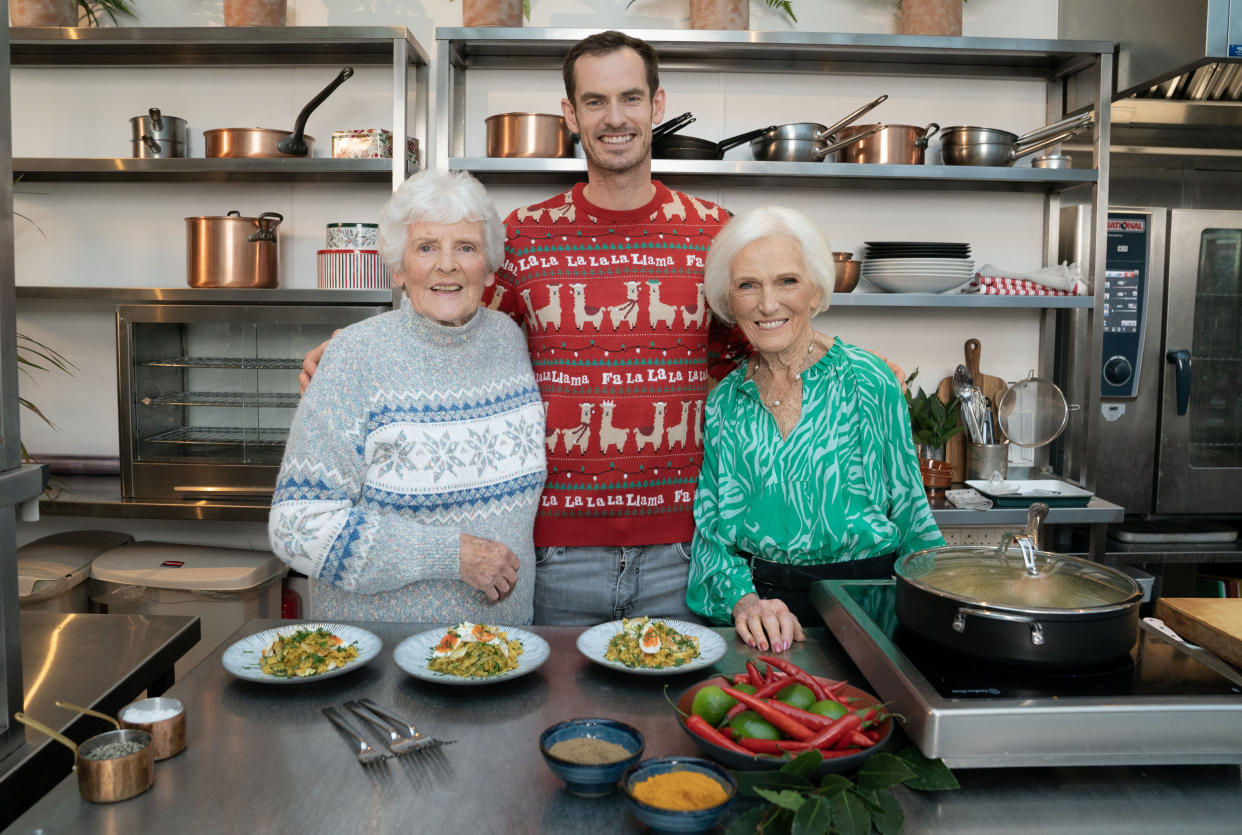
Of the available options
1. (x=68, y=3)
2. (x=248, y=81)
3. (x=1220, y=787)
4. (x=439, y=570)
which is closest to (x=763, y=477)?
(x=439, y=570)

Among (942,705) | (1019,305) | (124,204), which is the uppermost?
(124,204)

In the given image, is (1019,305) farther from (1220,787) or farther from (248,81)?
(248,81)

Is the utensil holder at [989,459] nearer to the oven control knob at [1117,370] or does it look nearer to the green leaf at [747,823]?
the oven control knob at [1117,370]

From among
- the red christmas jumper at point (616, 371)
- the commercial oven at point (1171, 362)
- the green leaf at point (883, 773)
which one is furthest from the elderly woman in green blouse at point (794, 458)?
the commercial oven at point (1171, 362)

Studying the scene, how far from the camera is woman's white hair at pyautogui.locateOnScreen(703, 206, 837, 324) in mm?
2102

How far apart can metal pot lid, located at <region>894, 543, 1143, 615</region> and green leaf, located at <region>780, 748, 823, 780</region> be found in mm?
352

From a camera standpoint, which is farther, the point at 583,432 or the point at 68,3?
the point at 68,3

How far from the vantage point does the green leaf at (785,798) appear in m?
1.09

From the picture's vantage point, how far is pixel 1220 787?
1279 millimetres

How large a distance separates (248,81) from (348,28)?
0.73 metres

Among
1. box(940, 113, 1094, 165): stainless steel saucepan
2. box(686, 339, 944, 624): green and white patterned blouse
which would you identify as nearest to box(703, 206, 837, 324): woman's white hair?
box(686, 339, 944, 624): green and white patterned blouse

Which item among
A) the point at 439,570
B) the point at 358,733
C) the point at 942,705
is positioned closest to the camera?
the point at 942,705

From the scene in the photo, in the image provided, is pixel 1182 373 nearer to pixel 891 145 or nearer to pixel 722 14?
pixel 891 145

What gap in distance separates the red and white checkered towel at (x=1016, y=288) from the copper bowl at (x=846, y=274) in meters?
0.50
